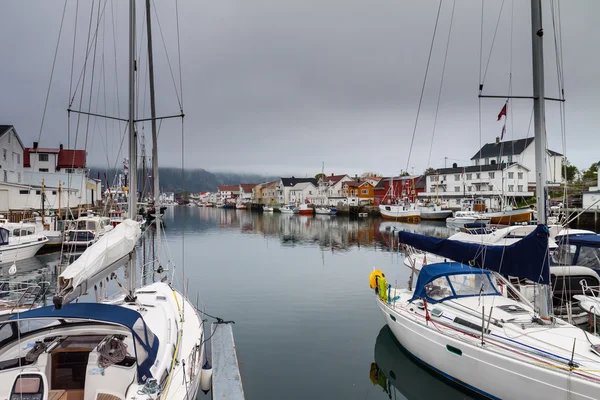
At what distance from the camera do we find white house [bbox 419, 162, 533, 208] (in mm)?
74750

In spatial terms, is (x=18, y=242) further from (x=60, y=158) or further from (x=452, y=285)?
(x=60, y=158)

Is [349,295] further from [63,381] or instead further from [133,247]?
[63,381]

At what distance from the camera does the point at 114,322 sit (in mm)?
6090

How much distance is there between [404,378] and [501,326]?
3218 mm

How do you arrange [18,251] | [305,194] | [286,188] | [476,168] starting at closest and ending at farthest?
[18,251] → [476,168] → [305,194] → [286,188]

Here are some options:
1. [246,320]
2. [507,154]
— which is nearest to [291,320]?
[246,320]

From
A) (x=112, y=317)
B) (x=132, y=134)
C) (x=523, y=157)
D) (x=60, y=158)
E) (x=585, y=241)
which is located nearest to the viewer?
(x=112, y=317)

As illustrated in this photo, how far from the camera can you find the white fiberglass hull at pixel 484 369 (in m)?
6.61

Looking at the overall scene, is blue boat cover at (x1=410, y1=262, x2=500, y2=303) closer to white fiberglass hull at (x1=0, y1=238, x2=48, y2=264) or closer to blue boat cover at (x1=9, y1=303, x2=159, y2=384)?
blue boat cover at (x1=9, y1=303, x2=159, y2=384)

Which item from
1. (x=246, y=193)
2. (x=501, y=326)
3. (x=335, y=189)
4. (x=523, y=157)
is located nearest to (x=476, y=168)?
(x=523, y=157)

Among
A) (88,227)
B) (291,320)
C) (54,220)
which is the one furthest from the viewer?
(54,220)

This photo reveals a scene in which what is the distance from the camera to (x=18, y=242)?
26.4 metres

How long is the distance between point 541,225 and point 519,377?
3445 millimetres

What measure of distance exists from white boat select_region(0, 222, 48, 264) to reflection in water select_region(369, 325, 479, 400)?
24619mm
